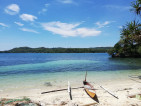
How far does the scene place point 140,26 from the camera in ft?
31.7

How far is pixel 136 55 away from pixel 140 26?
52698 millimetres

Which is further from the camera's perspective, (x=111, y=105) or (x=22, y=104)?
(x=111, y=105)

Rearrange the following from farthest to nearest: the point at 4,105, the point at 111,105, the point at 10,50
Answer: the point at 10,50, the point at 111,105, the point at 4,105

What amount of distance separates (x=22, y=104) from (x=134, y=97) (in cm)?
606

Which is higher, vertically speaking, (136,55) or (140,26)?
(140,26)

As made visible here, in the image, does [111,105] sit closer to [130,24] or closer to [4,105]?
[4,105]

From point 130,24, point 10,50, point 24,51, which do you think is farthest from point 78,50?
point 130,24

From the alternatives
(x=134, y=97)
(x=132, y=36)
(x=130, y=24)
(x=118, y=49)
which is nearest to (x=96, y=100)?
(x=134, y=97)

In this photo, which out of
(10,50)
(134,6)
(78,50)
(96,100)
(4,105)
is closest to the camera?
(4,105)

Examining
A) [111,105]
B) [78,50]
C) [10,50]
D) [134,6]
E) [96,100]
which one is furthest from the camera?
[10,50]

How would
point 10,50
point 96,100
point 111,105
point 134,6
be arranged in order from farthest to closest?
point 10,50
point 134,6
point 96,100
point 111,105

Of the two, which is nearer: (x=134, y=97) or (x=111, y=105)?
(x=111, y=105)

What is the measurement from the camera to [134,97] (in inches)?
224

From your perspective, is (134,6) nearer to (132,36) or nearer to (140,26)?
(140,26)
